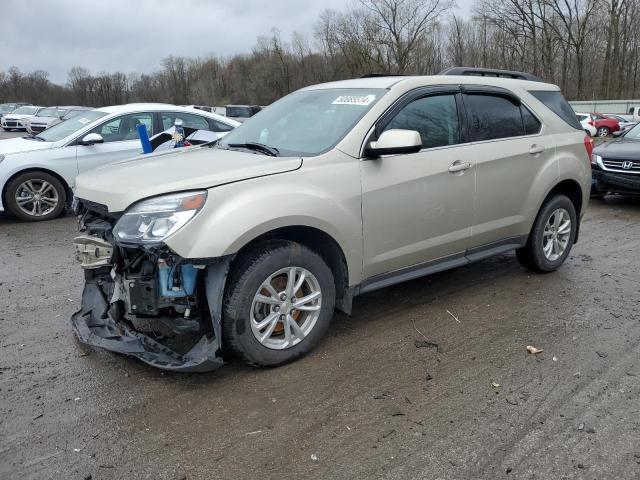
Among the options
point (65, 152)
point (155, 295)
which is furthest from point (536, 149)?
point (65, 152)

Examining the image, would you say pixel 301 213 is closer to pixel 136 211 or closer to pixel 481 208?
pixel 136 211

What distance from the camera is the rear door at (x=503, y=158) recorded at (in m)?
4.45

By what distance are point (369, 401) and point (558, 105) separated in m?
3.68

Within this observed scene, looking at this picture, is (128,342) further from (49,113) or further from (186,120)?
(49,113)

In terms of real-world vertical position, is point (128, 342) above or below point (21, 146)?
below

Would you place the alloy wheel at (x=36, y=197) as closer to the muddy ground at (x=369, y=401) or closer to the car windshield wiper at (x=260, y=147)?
the muddy ground at (x=369, y=401)

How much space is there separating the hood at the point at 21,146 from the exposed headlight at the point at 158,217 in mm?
5982

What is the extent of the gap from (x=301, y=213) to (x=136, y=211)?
3.18 feet

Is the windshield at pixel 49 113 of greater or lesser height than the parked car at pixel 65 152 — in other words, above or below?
above

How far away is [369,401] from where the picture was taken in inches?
124

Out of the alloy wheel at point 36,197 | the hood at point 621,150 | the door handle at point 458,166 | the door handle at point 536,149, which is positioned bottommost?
the alloy wheel at point 36,197

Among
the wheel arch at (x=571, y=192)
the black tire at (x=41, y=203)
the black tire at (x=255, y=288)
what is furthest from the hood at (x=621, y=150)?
the black tire at (x=41, y=203)

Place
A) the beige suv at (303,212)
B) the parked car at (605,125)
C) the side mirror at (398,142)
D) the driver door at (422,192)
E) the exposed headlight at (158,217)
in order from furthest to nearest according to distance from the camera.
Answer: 1. the parked car at (605,125)
2. the driver door at (422,192)
3. the side mirror at (398,142)
4. the beige suv at (303,212)
5. the exposed headlight at (158,217)

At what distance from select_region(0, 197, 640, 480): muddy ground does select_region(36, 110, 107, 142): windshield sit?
4.41 metres
